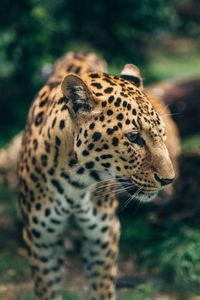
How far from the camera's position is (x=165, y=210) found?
659 centimetres

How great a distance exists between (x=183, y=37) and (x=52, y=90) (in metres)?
15.3

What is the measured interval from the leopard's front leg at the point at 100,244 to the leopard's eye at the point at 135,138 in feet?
3.33

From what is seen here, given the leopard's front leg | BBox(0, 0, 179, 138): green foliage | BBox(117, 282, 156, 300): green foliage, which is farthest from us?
BBox(0, 0, 179, 138): green foliage

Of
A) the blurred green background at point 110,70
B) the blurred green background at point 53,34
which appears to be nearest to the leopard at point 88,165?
the blurred green background at point 110,70

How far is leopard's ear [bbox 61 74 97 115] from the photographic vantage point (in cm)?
328

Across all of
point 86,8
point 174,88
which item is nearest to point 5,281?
point 174,88

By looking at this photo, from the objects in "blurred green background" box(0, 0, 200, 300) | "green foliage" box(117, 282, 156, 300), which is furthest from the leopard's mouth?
"green foliage" box(117, 282, 156, 300)

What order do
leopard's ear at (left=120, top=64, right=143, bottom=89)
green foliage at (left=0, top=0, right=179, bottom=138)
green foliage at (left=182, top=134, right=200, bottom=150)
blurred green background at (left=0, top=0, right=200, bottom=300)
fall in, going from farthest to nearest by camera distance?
1. green foliage at (left=0, top=0, right=179, bottom=138)
2. green foliage at (left=182, top=134, right=200, bottom=150)
3. blurred green background at (left=0, top=0, right=200, bottom=300)
4. leopard's ear at (left=120, top=64, right=143, bottom=89)

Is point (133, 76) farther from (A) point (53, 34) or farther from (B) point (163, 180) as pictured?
(A) point (53, 34)

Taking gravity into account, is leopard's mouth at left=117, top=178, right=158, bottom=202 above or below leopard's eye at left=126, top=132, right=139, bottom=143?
below

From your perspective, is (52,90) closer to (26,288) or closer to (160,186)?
(160,186)

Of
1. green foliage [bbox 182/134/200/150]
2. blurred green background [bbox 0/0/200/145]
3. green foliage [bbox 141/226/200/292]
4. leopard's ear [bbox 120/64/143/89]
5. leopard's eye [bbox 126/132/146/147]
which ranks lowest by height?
green foliage [bbox 141/226/200/292]

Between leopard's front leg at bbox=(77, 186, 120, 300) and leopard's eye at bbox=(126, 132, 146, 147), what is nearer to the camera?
leopard's eye at bbox=(126, 132, 146, 147)

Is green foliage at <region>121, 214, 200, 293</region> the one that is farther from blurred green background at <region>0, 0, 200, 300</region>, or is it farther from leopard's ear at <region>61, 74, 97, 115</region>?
leopard's ear at <region>61, 74, 97, 115</region>
